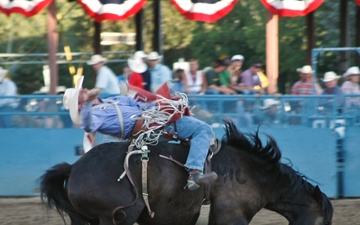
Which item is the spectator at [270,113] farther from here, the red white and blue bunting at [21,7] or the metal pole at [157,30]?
the metal pole at [157,30]

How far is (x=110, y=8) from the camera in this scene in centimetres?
1167

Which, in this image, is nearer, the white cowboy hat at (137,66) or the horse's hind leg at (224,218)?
the horse's hind leg at (224,218)

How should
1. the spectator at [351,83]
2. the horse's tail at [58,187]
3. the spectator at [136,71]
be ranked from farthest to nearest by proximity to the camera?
the spectator at [136,71]
the spectator at [351,83]
the horse's tail at [58,187]

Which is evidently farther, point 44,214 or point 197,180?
point 44,214

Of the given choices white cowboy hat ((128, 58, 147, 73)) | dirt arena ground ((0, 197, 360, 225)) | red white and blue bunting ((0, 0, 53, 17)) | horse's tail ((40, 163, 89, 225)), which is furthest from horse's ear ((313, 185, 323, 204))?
red white and blue bunting ((0, 0, 53, 17))

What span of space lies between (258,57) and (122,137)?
1419 centimetres

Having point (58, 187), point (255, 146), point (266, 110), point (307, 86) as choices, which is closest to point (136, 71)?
point (266, 110)

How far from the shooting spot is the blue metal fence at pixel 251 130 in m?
→ 9.69

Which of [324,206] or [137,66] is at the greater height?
[137,66]

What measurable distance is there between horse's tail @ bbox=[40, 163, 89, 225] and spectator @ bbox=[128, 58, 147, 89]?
445 cm

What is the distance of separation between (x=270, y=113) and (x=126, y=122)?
3573mm

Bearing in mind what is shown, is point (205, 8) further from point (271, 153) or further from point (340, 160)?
point (271, 153)

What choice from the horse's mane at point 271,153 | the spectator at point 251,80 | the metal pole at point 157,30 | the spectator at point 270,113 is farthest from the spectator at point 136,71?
the metal pole at point 157,30

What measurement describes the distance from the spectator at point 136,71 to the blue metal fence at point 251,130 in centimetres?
121
